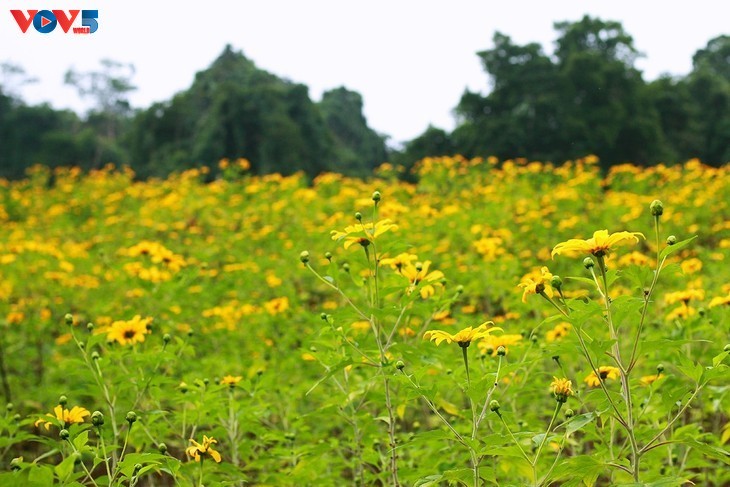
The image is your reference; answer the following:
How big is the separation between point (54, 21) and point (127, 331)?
7.35ft

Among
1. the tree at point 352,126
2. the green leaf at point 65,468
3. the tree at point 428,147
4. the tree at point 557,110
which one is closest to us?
the green leaf at point 65,468

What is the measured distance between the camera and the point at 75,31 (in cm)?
346

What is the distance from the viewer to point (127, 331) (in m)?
1.96

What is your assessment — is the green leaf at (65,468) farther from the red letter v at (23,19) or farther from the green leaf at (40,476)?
the red letter v at (23,19)

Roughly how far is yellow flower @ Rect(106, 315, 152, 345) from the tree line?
1223 centimetres

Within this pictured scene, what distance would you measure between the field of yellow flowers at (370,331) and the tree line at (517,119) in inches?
199

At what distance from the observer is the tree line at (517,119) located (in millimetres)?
13945

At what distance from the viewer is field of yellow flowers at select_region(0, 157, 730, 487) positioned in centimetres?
136

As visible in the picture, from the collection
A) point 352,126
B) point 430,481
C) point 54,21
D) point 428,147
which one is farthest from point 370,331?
point 352,126

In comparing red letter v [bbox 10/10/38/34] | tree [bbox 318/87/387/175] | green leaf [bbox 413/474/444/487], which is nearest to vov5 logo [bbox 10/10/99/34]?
red letter v [bbox 10/10/38/34]

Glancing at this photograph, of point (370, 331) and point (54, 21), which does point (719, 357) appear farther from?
point (54, 21)

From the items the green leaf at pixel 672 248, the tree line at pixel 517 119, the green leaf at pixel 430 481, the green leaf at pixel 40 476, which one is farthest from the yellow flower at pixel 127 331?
the tree line at pixel 517 119

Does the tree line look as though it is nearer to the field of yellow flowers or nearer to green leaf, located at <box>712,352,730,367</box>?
the field of yellow flowers

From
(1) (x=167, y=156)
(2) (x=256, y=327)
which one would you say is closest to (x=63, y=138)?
(1) (x=167, y=156)
